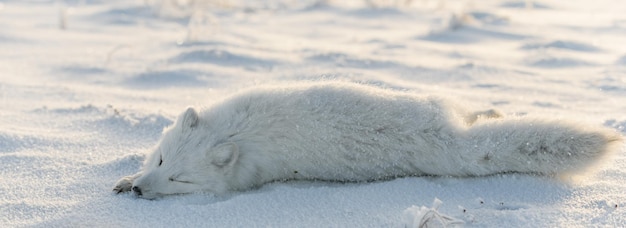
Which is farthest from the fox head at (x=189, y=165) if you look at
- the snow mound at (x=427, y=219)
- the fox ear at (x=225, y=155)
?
the snow mound at (x=427, y=219)

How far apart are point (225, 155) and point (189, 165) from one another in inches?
7.2

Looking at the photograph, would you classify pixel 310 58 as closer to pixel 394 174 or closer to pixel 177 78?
pixel 177 78

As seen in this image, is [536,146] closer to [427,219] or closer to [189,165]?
[427,219]

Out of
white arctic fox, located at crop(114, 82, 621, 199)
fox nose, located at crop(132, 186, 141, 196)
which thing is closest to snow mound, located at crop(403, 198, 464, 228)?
white arctic fox, located at crop(114, 82, 621, 199)

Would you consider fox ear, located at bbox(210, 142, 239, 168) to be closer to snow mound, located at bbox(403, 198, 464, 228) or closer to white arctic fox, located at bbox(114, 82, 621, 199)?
white arctic fox, located at bbox(114, 82, 621, 199)

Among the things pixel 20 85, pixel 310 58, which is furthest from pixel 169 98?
pixel 310 58

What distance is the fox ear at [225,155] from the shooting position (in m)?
3.34

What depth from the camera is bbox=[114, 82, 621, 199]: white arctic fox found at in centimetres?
325

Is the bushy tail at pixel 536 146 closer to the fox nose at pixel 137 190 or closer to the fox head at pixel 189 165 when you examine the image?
the fox head at pixel 189 165

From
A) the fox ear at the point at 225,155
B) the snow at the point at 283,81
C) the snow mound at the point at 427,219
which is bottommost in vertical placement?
the snow at the point at 283,81

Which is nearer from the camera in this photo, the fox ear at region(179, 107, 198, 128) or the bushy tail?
the bushy tail

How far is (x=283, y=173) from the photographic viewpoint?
340cm

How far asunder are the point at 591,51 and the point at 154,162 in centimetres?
Result: 496

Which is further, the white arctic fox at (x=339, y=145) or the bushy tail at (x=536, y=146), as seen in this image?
the white arctic fox at (x=339, y=145)
